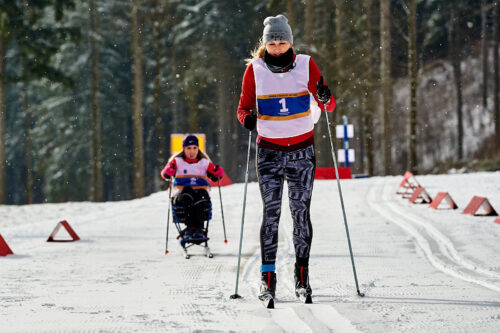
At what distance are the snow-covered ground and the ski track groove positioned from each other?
0.02 metres

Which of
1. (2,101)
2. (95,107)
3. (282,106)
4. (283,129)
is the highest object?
(2,101)

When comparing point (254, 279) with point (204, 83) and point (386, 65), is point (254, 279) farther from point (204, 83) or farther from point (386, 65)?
point (204, 83)

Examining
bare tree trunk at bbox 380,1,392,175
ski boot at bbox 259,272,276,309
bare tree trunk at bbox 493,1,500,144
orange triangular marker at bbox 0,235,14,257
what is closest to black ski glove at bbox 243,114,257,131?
ski boot at bbox 259,272,276,309

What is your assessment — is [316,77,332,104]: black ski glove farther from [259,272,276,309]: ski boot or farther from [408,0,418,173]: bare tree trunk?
[408,0,418,173]: bare tree trunk

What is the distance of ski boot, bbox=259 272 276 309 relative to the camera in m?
5.40

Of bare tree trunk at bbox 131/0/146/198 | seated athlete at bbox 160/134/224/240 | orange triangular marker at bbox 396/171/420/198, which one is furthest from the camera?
bare tree trunk at bbox 131/0/146/198

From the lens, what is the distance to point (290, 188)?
19.2 feet

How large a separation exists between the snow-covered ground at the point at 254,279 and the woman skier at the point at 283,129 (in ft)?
1.57

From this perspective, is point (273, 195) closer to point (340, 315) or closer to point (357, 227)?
point (340, 315)

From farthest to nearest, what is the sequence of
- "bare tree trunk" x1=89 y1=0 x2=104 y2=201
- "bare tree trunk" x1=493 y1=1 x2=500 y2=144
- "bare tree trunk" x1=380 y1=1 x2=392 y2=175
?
"bare tree trunk" x1=493 y1=1 x2=500 y2=144
"bare tree trunk" x1=89 y1=0 x2=104 y2=201
"bare tree trunk" x1=380 y1=1 x2=392 y2=175

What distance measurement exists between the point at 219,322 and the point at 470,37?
46.3 metres

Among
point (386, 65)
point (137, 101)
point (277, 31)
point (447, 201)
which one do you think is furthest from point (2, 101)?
point (277, 31)

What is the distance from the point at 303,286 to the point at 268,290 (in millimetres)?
271

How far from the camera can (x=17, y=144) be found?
51.1 meters
